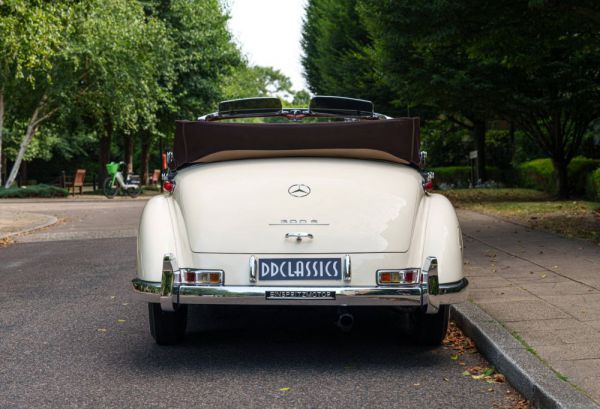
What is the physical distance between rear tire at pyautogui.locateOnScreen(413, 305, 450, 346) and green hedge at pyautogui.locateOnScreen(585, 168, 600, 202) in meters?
14.8

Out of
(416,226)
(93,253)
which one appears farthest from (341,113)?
(93,253)

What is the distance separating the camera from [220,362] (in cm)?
518

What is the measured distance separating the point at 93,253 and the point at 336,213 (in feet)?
23.9

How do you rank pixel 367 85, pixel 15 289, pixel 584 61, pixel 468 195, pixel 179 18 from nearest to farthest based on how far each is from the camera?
pixel 15 289 < pixel 584 61 < pixel 468 195 < pixel 367 85 < pixel 179 18

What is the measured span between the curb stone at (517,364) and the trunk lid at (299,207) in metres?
0.83

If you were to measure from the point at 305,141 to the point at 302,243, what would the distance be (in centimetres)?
95

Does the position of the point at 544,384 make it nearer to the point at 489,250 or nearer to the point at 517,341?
the point at 517,341

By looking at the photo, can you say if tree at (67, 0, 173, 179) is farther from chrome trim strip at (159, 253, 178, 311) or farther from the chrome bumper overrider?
the chrome bumper overrider

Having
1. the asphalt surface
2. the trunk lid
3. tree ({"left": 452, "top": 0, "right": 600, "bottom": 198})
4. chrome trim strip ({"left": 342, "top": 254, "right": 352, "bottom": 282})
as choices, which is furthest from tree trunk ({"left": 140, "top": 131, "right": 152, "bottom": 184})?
chrome trim strip ({"left": 342, "top": 254, "right": 352, "bottom": 282})

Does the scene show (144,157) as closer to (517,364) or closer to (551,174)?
(551,174)

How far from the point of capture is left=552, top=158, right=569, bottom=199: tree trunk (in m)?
21.4

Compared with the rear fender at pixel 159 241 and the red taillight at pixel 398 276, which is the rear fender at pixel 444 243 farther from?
the rear fender at pixel 159 241

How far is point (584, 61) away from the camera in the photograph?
19.3 meters

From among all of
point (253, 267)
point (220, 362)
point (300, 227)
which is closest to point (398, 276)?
point (300, 227)
